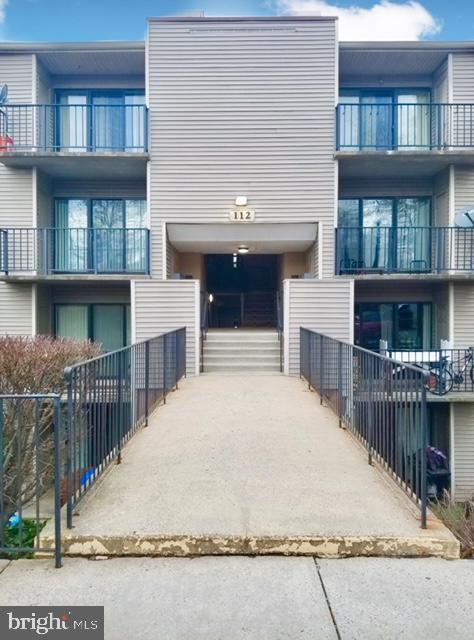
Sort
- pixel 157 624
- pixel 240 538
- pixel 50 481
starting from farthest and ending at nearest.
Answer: pixel 50 481, pixel 240 538, pixel 157 624

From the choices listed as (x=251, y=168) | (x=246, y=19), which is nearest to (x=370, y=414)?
(x=251, y=168)

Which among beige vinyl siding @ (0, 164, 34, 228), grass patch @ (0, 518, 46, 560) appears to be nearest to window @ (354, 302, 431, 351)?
beige vinyl siding @ (0, 164, 34, 228)

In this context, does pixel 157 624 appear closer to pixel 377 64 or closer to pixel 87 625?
pixel 87 625

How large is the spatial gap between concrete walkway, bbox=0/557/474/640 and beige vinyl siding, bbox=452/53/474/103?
11578mm

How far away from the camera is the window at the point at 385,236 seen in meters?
11.7

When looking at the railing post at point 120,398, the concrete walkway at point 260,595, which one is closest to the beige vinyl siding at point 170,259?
the railing post at point 120,398

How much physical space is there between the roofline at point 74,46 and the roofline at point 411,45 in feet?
17.2

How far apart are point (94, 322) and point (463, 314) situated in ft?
32.3

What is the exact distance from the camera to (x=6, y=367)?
6.37 meters

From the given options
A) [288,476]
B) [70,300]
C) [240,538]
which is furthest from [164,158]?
[240,538]

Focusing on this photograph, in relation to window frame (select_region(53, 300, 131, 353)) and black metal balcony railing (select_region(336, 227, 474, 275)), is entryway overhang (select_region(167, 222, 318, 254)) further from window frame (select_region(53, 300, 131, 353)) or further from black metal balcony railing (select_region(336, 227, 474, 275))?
window frame (select_region(53, 300, 131, 353))

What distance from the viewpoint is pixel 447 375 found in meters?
10.5

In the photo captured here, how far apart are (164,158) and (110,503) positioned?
30.2ft

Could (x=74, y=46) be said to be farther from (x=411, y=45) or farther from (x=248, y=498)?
(x=248, y=498)
